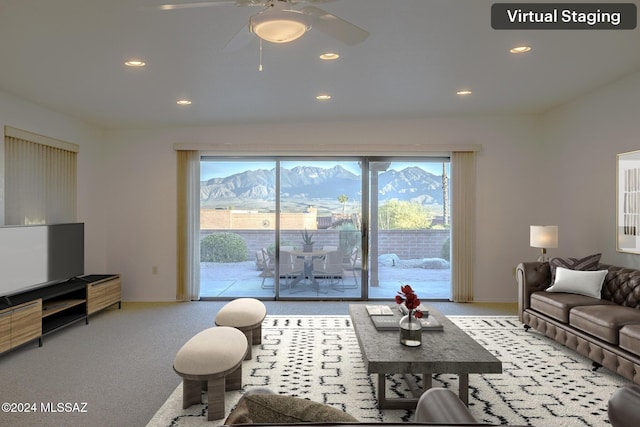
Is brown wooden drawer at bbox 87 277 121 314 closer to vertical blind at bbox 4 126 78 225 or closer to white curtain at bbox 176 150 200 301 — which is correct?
white curtain at bbox 176 150 200 301

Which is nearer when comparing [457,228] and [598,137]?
[598,137]

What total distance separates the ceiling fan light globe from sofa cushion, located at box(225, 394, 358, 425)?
1.69 metres

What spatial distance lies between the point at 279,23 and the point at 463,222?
4.75 meters

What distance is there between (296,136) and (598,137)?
3840mm

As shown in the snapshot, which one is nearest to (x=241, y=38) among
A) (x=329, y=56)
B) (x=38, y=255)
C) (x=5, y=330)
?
(x=329, y=56)

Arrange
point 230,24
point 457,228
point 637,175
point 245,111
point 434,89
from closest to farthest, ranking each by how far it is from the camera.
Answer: point 230,24
point 637,175
point 434,89
point 245,111
point 457,228

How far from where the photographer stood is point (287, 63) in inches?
150

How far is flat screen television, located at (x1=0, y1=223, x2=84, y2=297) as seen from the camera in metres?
4.03

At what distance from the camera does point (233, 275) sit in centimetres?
636

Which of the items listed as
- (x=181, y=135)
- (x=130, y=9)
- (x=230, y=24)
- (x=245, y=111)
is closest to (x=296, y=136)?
(x=245, y=111)

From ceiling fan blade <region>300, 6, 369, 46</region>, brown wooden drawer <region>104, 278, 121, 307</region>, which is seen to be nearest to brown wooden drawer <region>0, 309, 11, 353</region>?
brown wooden drawer <region>104, 278, 121, 307</region>

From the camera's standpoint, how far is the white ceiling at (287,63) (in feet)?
9.41

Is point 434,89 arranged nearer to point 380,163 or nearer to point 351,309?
point 380,163

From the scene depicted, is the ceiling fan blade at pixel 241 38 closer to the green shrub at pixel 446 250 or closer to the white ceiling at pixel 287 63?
the white ceiling at pixel 287 63
